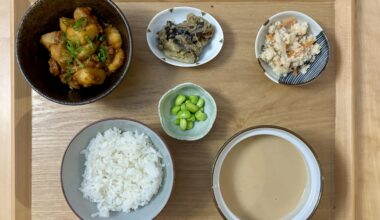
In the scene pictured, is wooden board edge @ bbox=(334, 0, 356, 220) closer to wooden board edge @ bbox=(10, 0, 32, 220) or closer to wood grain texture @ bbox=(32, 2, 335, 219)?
wood grain texture @ bbox=(32, 2, 335, 219)

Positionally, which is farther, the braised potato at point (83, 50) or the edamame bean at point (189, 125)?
the edamame bean at point (189, 125)

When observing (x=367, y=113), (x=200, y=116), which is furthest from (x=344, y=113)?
(x=200, y=116)

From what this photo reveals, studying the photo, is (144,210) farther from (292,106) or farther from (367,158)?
(367,158)

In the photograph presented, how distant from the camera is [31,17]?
5.57 feet

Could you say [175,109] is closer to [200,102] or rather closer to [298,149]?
[200,102]

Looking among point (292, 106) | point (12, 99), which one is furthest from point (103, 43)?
point (292, 106)

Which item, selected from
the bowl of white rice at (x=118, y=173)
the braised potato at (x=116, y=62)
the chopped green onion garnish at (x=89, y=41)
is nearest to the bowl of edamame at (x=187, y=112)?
the bowl of white rice at (x=118, y=173)

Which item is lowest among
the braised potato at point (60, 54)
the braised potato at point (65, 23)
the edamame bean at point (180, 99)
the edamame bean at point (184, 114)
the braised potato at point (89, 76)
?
the edamame bean at point (184, 114)

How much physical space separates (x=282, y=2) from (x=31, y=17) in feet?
3.41

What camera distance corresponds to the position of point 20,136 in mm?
1847

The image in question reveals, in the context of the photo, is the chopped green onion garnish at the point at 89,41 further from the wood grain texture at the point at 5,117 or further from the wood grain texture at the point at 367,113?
the wood grain texture at the point at 367,113

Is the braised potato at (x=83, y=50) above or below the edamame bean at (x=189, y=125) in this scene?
Result: above

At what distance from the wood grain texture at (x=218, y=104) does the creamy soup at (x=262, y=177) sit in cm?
14

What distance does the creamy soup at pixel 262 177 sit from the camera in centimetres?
172
